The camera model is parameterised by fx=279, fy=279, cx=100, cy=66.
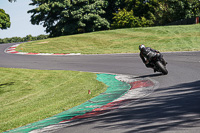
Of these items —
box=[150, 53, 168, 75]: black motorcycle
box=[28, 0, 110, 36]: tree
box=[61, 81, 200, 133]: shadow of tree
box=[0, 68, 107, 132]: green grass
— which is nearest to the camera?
box=[61, 81, 200, 133]: shadow of tree

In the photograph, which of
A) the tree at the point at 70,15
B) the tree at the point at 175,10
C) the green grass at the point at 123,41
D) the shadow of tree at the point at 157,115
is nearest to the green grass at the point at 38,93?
the shadow of tree at the point at 157,115

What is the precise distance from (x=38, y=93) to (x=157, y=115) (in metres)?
7.73

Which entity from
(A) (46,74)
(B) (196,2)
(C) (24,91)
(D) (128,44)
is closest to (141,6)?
(B) (196,2)

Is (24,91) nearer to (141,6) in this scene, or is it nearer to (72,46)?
(72,46)

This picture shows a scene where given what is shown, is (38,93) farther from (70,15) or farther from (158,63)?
(70,15)

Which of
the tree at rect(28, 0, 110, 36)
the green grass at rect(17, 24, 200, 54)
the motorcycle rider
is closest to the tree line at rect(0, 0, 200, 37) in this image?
the tree at rect(28, 0, 110, 36)

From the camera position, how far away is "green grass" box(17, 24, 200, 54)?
2961cm

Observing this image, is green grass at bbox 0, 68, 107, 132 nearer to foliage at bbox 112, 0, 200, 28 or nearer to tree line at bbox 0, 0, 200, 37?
tree line at bbox 0, 0, 200, 37

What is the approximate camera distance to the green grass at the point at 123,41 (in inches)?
1166

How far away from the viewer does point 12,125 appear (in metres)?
7.15

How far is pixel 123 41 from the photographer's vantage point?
112ft

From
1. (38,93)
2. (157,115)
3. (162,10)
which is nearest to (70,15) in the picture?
(162,10)

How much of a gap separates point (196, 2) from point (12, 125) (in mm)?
45557

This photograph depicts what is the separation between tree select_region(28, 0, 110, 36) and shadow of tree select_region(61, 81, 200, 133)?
39908 millimetres
